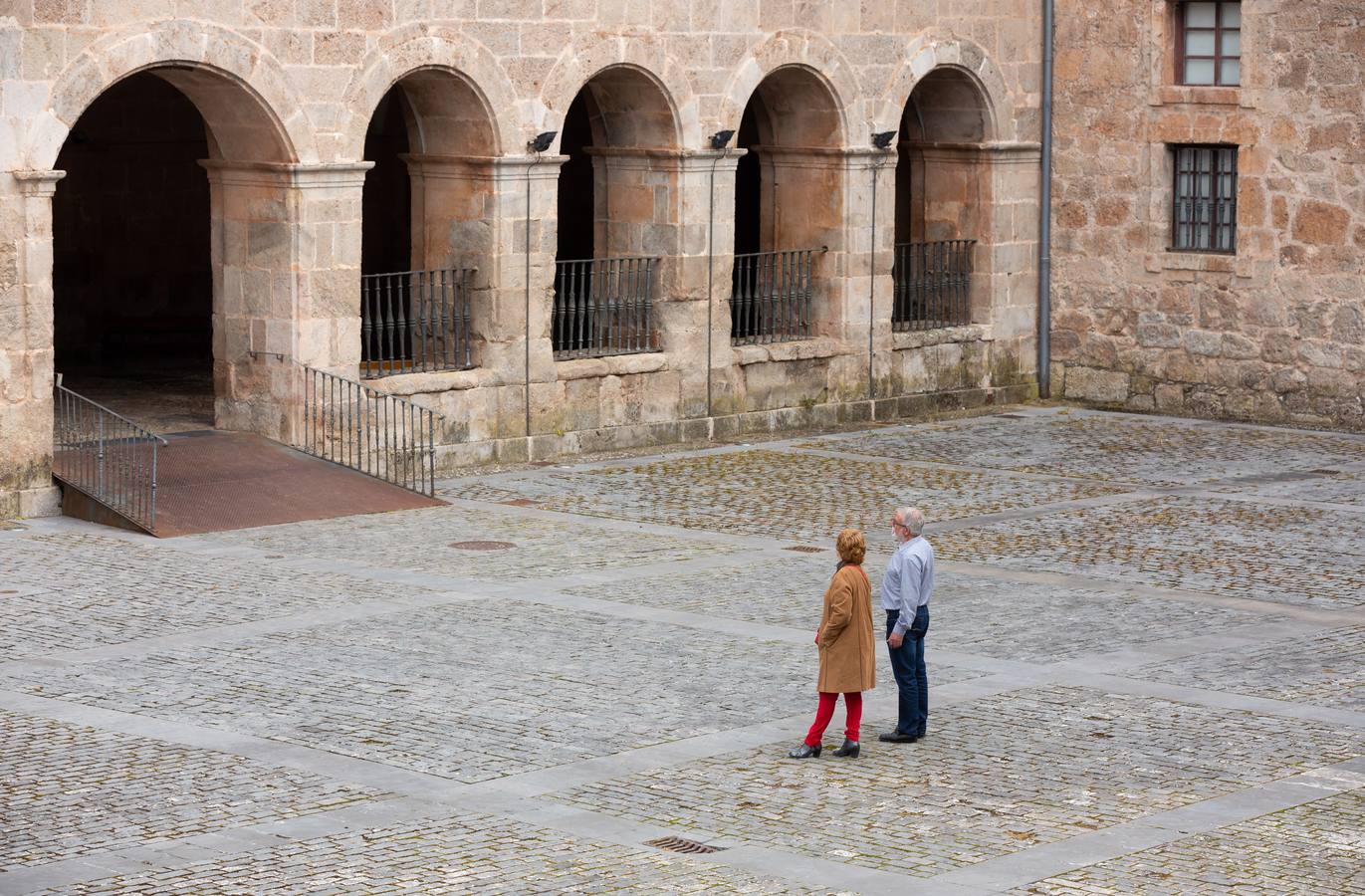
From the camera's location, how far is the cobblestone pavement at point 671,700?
9.12m

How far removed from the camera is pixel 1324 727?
11.3 m

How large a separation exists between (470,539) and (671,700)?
515cm

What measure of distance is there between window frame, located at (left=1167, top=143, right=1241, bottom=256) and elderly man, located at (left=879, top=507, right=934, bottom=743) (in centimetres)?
1358

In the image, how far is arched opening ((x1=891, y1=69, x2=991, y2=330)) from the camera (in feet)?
80.2

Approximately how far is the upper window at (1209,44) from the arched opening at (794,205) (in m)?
3.87

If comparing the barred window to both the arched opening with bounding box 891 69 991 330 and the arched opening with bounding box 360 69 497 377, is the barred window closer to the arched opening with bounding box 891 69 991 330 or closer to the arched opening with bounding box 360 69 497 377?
the arched opening with bounding box 891 69 991 330

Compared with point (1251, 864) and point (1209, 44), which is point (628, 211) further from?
point (1251, 864)

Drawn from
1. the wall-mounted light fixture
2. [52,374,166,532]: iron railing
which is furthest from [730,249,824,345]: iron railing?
[52,374,166,532]: iron railing

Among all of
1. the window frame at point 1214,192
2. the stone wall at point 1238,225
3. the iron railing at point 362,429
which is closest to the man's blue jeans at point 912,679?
the iron railing at point 362,429

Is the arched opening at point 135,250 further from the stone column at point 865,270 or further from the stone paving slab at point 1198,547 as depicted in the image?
the stone paving slab at point 1198,547

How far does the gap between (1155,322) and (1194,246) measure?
2.85 ft

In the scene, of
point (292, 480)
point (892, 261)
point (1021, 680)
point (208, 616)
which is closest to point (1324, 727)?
point (1021, 680)

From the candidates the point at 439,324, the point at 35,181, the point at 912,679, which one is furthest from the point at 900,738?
the point at 439,324

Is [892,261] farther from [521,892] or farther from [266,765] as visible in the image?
[521,892]
